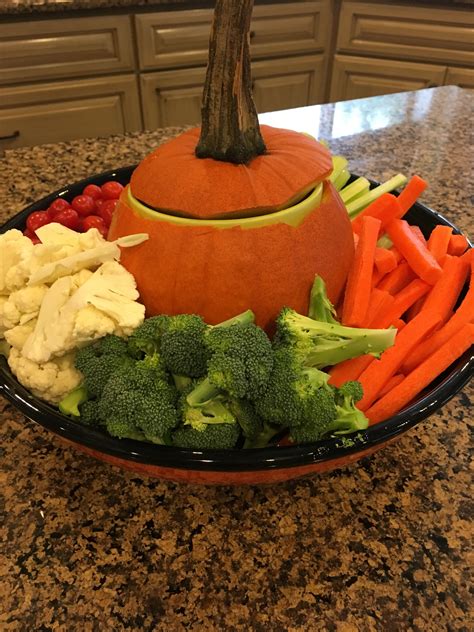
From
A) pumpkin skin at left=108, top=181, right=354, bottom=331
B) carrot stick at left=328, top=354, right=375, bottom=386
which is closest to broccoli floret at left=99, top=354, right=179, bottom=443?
pumpkin skin at left=108, top=181, right=354, bottom=331

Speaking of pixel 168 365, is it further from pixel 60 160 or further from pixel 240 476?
pixel 60 160

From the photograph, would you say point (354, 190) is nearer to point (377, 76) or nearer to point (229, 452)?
point (229, 452)

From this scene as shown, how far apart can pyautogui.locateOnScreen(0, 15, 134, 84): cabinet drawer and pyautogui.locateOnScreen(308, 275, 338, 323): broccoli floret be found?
217 centimetres

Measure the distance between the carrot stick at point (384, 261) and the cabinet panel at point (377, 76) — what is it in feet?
8.08

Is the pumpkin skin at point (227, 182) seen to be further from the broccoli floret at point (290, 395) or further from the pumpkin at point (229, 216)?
the broccoli floret at point (290, 395)

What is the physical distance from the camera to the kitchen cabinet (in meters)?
2.72

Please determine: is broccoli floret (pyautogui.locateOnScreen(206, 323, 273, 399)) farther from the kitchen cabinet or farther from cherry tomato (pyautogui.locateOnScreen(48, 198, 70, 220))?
the kitchen cabinet

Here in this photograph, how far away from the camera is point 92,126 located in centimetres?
264

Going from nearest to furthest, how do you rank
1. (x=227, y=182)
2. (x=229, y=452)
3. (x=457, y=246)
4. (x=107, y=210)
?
(x=229, y=452), (x=227, y=182), (x=457, y=246), (x=107, y=210)

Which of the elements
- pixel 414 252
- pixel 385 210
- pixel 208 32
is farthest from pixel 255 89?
pixel 414 252

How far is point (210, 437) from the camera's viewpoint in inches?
23.9

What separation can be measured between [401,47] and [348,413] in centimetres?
280

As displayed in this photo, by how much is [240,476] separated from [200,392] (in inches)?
4.1

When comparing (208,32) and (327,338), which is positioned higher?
(327,338)
